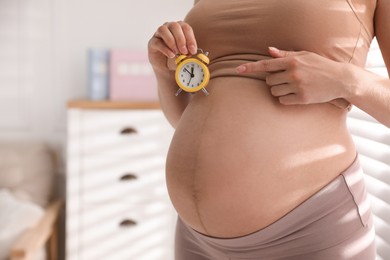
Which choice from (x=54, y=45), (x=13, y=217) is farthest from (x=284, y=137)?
(x=54, y=45)

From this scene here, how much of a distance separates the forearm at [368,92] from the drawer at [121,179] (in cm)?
163

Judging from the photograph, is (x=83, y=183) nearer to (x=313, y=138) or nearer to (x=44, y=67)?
(x=44, y=67)

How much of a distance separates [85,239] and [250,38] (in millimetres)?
1733

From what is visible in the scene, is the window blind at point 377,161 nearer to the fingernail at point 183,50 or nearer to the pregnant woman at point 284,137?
the pregnant woman at point 284,137

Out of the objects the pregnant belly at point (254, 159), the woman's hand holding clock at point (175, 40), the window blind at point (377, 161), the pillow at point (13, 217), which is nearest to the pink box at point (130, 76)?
the pillow at point (13, 217)

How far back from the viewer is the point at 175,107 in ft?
3.90

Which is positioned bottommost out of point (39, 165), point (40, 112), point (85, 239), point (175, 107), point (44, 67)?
point (85, 239)

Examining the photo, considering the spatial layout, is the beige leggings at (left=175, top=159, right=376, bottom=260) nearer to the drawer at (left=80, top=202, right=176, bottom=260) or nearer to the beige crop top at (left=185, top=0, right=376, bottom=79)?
the beige crop top at (left=185, top=0, right=376, bottom=79)

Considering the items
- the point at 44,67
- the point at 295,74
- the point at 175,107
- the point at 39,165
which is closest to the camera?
the point at 295,74

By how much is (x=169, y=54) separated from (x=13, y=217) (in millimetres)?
1592

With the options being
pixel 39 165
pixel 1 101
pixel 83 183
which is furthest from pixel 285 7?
pixel 1 101

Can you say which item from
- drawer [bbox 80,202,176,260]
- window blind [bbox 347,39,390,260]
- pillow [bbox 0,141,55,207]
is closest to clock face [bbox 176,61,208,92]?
window blind [bbox 347,39,390,260]

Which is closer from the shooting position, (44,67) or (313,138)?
(313,138)

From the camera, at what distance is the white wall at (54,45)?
2.77 metres
